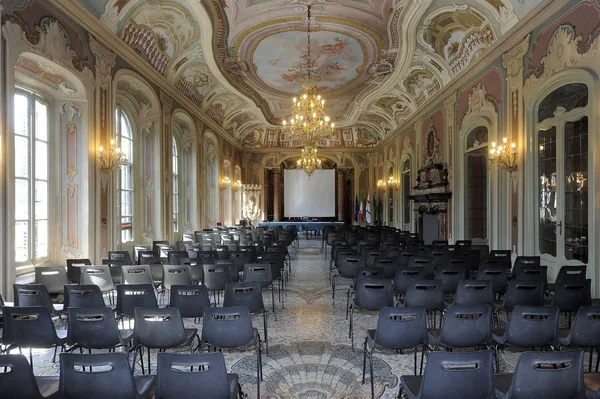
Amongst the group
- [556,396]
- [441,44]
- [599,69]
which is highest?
[441,44]

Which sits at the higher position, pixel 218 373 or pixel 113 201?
pixel 113 201

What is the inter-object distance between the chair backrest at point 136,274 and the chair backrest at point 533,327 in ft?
16.0

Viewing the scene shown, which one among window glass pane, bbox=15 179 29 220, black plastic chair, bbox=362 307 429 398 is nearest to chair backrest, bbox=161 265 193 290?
window glass pane, bbox=15 179 29 220

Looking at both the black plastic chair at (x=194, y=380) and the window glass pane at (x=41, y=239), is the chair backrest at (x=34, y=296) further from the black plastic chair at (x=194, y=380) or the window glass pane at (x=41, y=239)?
the window glass pane at (x=41, y=239)

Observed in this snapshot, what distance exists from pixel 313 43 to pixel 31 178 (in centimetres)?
879

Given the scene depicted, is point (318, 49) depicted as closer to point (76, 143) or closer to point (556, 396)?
point (76, 143)

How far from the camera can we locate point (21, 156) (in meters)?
7.46

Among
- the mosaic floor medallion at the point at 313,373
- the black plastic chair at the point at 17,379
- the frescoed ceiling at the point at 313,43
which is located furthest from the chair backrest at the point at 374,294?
the frescoed ceiling at the point at 313,43

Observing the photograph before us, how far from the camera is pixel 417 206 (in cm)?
1595

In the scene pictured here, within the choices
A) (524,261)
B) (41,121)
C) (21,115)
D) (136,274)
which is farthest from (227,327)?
(41,121)

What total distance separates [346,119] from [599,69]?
1586cm

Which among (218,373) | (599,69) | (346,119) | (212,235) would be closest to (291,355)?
(218,373)

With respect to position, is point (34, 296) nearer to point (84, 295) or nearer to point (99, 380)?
point (84, 295)

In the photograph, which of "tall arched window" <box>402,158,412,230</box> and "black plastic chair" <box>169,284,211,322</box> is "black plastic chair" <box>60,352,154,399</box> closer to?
"black plastic chair" <box>169,284,211,322</box>
